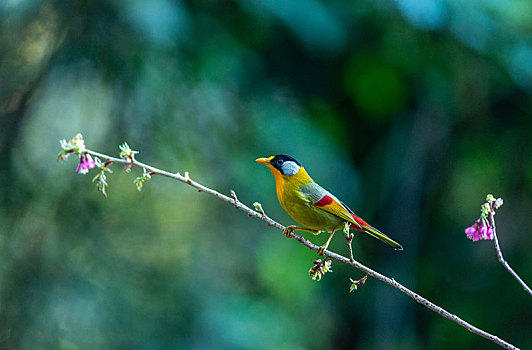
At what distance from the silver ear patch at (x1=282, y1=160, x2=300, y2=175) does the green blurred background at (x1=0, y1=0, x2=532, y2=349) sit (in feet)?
6.08

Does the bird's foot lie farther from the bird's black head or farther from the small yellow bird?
the bird's black head

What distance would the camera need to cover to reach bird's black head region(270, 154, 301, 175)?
1664 millimetres

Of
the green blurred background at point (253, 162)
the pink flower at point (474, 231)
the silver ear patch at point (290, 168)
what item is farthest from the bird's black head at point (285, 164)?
the green blurred background at point (253, 162)

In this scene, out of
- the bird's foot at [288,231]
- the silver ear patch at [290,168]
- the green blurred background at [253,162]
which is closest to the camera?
the bird's foot at [288,231]

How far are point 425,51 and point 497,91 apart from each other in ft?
2.13

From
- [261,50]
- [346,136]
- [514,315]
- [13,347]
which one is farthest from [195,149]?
[514,315]

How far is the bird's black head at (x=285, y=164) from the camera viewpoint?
1.66 meters

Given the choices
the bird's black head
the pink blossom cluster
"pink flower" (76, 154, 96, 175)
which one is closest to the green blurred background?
the bird's black head

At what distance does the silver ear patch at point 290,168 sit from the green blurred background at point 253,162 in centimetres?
185

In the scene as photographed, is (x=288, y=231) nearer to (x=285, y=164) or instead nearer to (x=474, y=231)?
(x=285, y=164)

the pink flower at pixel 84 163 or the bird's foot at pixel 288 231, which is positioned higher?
the bird's foot at pixel 288 231

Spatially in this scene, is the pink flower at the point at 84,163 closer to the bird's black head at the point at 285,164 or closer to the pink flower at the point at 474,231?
the bird's black head at the point at 285,164

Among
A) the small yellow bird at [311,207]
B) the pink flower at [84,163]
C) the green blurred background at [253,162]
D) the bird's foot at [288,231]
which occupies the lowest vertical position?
the pink flower at [84,163]

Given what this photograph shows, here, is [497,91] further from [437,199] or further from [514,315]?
[514,315]
